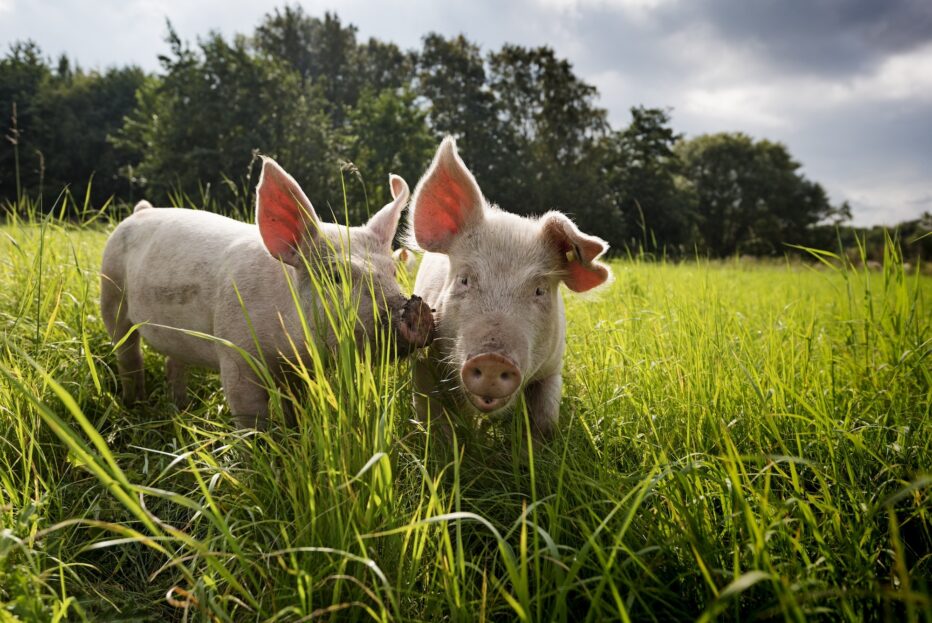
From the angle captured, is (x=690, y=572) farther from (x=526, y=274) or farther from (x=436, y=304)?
(x=436, y=304)

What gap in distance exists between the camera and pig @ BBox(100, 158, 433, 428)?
7.95 ft

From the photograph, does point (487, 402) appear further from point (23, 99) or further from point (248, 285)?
point (23, 99)

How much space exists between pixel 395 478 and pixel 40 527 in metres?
1.27

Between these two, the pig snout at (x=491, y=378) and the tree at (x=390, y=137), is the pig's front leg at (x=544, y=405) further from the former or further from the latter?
the tree at (x=390, y=137)

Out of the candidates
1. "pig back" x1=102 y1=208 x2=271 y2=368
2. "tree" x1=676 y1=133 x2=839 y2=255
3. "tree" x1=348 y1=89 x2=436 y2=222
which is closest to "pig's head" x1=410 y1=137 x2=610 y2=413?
"pig back" x1=102 y1=208 x2=271 y2=368

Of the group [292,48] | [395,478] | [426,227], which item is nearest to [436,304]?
[426,227]

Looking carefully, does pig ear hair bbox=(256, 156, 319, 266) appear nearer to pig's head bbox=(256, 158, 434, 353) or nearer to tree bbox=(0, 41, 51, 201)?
pig's head bbox=(256, 158, 434, 353)

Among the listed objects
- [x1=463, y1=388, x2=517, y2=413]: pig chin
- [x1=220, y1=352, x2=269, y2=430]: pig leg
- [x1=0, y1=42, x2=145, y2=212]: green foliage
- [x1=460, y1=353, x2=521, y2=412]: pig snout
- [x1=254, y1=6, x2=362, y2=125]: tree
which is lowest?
[x1=220, y1=352, x2=269, y2=430]: pig leg

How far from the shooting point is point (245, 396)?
2.48 metres

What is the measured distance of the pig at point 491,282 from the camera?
2.31 metres

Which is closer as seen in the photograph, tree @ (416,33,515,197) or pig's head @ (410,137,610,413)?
pig's head @ (410,137,610,413)

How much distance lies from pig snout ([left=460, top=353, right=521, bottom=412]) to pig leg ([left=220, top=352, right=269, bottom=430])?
3.36ft

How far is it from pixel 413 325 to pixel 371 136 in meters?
26.2

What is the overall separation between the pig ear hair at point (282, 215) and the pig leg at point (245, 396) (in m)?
0.53
